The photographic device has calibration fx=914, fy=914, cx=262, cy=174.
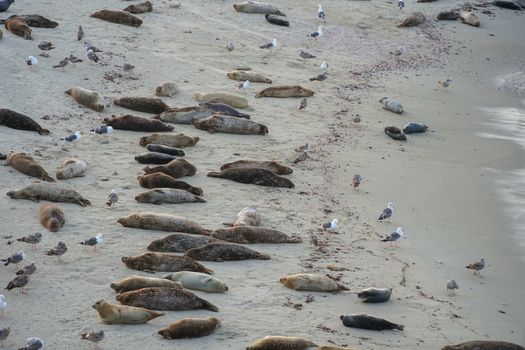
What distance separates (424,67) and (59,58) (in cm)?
994

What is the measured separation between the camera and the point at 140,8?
24766 millimetres

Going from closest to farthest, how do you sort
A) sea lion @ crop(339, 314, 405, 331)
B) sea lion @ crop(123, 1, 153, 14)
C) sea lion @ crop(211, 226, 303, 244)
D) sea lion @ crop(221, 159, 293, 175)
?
sea lion @ crop(339, 314, 405, 331)
sea lion @ crop(211, 226, 303, 244)
sea lion @ crop(221, 159, 293, 175)
sea lion @ crop(123, 1, 153, 14)

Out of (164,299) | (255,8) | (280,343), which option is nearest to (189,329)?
(164,299)

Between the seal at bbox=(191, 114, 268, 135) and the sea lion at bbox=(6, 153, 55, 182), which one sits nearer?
the sea lion at bbox=(6, 153, 55, 182)

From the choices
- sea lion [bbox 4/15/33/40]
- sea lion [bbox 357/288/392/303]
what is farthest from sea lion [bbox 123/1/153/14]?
sea lion [bbox 357/288/392/303]

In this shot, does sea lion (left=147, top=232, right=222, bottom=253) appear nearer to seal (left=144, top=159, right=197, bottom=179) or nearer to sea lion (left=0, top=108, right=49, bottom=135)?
seal (left=144, top=159, right=197, bottom=179)

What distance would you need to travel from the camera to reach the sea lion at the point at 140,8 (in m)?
24.5

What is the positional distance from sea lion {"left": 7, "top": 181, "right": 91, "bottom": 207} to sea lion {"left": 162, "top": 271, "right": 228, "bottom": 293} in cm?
287

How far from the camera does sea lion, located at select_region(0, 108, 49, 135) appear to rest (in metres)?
16.2

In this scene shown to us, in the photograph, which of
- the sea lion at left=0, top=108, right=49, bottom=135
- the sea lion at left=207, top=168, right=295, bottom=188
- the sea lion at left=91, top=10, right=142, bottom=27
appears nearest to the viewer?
the sea lion at left=207, top=168, right=295, bottom=188

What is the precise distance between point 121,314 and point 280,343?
1.83 meters

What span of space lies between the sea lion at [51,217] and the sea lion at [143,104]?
228 inches

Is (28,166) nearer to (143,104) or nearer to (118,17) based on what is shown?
(143,104)

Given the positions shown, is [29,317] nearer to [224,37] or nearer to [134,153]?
[134,153]
